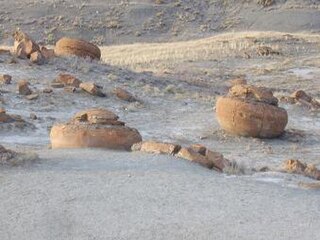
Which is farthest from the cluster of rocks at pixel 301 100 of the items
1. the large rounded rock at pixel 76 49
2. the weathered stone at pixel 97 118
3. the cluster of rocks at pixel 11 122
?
the weathered stone at pixel 97 118

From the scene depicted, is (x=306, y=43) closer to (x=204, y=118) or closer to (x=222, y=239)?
(x=204, y=118)

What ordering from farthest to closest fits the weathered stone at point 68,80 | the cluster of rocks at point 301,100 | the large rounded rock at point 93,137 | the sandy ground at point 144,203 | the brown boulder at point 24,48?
1. the brown boulder at point 24,48
2. the cluster of rocks at point 301,100
3. the weathered stone at point 68,80
4. the large rounded rock at point 93,137
5. the sandy ground at point 144,203

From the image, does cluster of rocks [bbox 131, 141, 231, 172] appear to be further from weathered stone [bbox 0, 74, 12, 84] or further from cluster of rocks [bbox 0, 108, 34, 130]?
weathered stone [bbox 0, 74, 12, 84]

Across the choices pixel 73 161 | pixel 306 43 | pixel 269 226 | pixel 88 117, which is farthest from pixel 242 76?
pixel 269 226

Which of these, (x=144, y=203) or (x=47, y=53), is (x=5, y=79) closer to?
(x=47, y=53)

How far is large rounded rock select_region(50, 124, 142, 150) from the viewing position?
15281mm

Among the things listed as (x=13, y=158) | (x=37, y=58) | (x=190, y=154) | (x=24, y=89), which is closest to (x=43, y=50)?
(x=37, y=58)

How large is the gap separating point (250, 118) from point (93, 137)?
297 inches

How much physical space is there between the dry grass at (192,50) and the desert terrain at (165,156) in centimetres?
10

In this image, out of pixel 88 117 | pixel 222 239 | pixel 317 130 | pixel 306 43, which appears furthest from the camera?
pixel 306 43

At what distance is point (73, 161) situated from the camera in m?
13.3

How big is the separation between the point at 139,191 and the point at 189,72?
27.1 metres

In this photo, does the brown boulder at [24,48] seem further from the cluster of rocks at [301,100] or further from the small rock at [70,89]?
the cluster of rocks at [301,100]

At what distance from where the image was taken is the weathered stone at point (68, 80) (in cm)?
2530
